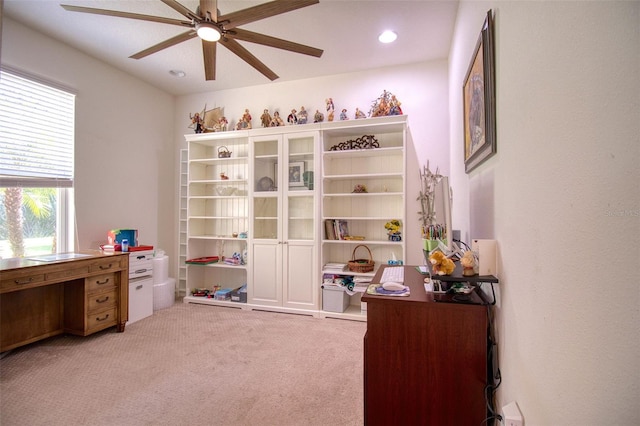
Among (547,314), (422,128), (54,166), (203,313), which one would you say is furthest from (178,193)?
(547,314)

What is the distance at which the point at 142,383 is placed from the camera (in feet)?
6.70

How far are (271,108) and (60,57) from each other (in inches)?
88.5

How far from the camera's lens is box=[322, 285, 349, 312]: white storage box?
334cm

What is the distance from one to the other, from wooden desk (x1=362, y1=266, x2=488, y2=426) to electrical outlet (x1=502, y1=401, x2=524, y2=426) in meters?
0.19

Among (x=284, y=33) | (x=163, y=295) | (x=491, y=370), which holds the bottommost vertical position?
(x=163, y=295)

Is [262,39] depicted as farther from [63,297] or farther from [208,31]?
[63,297]

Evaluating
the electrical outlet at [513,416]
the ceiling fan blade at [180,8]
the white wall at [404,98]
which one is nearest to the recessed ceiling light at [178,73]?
the white wall at [404,98]

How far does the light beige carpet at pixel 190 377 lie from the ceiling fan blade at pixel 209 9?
2.36m

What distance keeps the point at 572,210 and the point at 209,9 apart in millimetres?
2007

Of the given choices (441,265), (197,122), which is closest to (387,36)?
(441,265)

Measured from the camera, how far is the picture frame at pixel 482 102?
4.20 ft

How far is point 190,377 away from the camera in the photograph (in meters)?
2.12

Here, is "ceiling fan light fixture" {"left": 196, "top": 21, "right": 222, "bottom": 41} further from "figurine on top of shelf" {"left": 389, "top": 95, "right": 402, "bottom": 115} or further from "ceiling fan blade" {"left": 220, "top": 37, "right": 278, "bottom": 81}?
"figurine on top of shelf" {"left": 389, "top": 95, "right": 402, "bottom": 115}

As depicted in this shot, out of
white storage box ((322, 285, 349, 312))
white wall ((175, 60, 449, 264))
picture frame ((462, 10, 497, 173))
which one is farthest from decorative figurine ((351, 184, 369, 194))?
picture frame ((462, 10, 497, 173))
